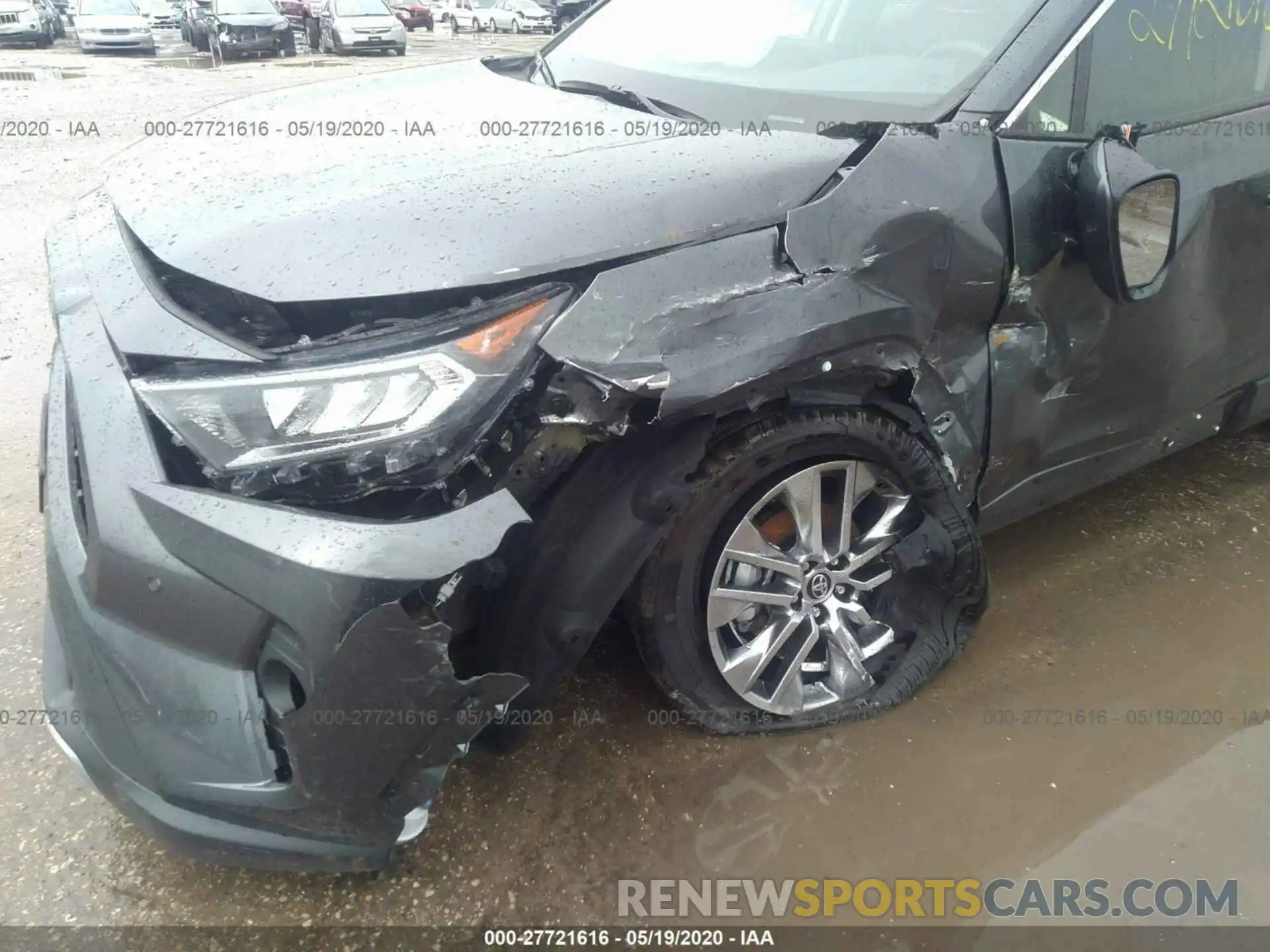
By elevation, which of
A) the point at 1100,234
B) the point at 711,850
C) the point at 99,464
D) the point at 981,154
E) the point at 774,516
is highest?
the point at 981,154

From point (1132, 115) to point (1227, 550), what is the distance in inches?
58.1

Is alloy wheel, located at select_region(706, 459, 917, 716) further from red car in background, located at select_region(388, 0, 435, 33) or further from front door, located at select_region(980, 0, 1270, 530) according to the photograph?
red car in background, located at select_region(388, 0, 435, 33)

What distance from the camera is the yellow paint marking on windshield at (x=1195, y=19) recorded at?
7.07 ft

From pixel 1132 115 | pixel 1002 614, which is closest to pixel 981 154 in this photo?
pixel 1132 115

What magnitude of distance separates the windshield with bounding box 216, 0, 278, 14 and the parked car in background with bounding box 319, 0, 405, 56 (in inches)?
47.7

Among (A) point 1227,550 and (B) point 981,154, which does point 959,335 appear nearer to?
(B) point 981,154

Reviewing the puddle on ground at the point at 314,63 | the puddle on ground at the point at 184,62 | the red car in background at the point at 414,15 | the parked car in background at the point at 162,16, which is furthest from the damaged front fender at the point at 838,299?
the red car in background at the point at 414,15

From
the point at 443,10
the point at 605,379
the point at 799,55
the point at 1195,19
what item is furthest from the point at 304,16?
the point at 605,379

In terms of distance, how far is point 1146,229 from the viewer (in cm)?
201

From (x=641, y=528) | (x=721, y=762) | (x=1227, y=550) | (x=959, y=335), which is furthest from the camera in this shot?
Answer: (x=1227, y=550)

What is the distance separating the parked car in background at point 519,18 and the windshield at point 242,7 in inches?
348

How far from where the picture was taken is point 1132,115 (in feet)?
7.06

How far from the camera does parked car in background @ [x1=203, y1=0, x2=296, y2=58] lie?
1727cm

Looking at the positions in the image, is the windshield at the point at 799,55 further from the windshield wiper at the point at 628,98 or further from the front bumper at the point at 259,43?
the front bumper at the point at 259,43
